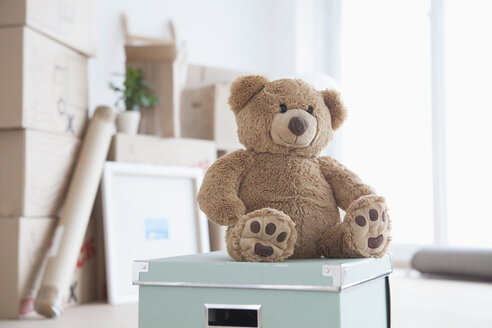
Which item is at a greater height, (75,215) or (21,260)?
(75,215)

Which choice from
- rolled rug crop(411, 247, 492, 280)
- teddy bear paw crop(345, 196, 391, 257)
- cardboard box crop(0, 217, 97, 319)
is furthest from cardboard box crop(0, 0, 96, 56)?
rolled rug crop(411, 247, 492, 280)

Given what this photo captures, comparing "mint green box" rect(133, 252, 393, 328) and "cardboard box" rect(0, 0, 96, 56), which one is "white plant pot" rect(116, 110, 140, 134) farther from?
"mint green box" rect(133, 252, 393, 328)

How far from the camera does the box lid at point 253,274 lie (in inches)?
30.6

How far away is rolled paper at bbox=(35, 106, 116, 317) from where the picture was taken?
5.18 feet

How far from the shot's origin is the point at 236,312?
88 cm

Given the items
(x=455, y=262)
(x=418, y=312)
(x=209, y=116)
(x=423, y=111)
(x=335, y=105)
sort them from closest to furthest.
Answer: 1. (x=335, y=105)
2. (x=418, y=312)
3. (x=209, y=116)
4. (x=455, y=262)
5. (x=423, y=111)

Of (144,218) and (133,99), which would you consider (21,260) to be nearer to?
(144,218)

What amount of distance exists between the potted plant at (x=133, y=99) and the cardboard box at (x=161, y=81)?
29mm

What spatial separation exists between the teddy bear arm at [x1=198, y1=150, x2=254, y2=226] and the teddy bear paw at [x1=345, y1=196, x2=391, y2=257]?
0.18 meters

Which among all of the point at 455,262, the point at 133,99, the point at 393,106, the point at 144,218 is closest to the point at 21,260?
the point at 144,218

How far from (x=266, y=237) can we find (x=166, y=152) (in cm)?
128

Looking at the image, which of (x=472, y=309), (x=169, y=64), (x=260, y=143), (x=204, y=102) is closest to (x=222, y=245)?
(x=204, y=102)

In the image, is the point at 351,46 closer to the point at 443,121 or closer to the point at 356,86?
the point at 356,86

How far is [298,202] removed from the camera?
0.93m
